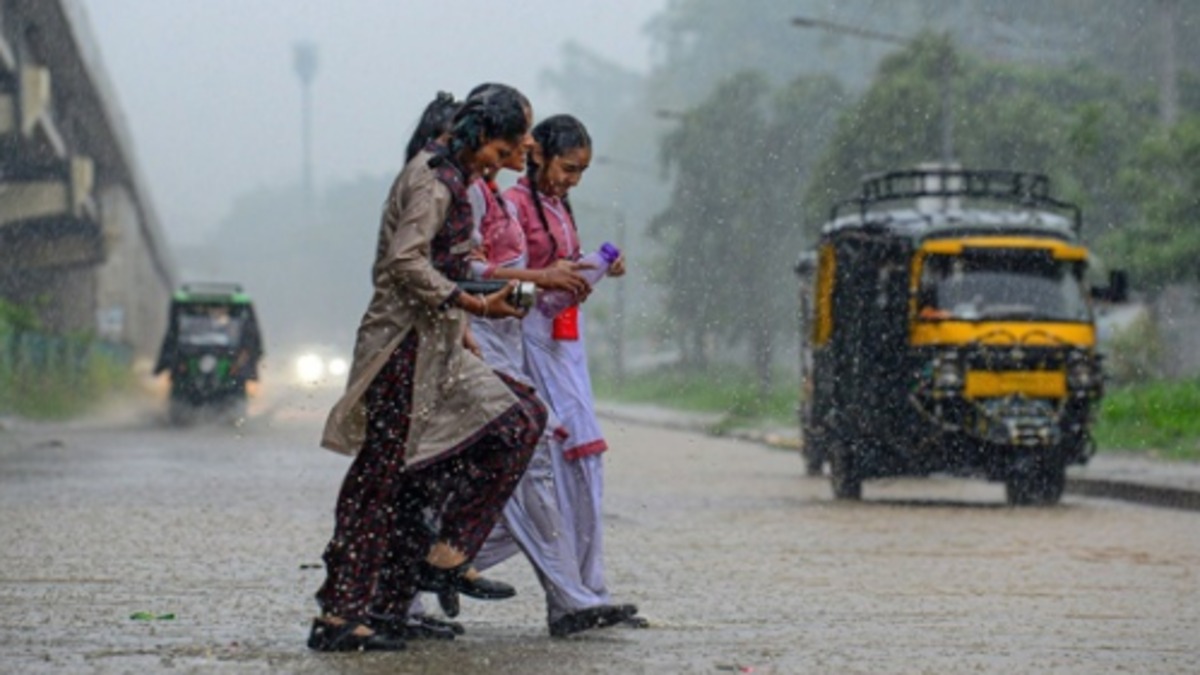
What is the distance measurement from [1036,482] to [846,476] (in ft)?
5.13

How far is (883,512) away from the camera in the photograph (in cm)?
1828

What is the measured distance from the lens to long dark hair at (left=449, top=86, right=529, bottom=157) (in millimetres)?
8203

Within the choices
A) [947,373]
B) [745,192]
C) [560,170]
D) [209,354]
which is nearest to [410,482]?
[560,170]

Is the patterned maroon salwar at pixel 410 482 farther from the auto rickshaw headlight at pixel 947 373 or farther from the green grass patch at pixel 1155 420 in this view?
the green grass patch at pixel 1155 420

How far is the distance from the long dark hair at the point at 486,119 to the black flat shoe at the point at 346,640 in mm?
1545

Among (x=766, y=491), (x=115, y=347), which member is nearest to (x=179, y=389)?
(x=115, y=347)

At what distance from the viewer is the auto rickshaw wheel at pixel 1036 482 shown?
19.5 meters

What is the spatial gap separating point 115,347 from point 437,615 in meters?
49.7

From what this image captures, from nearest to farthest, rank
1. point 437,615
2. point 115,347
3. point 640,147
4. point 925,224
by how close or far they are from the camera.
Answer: point 437,615 < point 925,224 < point 115,347 < point 640,147

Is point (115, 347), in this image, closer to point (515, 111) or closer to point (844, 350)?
point (844, 350)

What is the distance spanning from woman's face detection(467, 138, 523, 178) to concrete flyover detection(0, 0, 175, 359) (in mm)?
24728

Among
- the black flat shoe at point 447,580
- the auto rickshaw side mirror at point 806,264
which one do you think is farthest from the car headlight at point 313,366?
the auto rickshaw side mirror at point 806,264

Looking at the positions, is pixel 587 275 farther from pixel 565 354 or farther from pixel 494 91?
pixel 494 91

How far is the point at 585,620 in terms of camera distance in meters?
8.54
